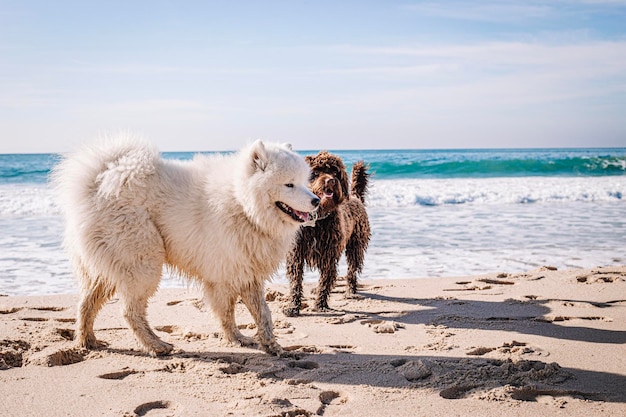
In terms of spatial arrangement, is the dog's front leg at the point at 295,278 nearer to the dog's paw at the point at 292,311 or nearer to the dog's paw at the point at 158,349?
the dog's paw at the point at 292,311

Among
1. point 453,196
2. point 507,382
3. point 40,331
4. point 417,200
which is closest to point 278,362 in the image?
point 507,382

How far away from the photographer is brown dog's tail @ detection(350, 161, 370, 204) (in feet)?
22.9

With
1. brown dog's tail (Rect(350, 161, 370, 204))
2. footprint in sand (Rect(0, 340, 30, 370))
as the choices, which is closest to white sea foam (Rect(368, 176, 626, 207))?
brown dog's tail (Rect(350, 161, 370, 204))

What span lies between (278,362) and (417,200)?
1341cm

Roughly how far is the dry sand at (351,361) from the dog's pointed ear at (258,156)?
143 cm

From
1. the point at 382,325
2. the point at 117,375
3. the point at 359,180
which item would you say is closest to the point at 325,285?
the point at 382,325

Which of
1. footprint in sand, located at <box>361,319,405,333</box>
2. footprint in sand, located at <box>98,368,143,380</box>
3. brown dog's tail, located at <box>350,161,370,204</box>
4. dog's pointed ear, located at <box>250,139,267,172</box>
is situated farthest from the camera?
brown dog's tail, located at <box>350,161,370,204</box>

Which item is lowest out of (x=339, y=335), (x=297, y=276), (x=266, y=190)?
(x=339, y=335)

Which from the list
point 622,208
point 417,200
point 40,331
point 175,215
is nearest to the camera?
point 175,215

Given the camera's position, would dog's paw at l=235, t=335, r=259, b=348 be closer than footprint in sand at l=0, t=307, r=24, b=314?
Yes

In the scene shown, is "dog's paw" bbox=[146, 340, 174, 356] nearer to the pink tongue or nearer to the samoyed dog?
the samoyed dog

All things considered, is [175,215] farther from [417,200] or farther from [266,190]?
[417,200]

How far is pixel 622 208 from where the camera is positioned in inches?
588

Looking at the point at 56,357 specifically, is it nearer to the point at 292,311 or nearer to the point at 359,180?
the point at 292,311
